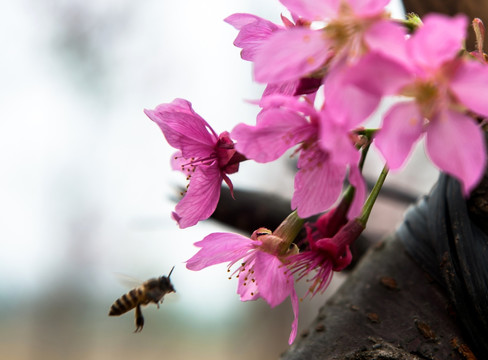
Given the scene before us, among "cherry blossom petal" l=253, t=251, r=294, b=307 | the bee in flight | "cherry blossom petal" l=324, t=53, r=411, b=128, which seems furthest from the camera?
the bee in flight

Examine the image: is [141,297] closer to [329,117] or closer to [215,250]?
[215,250]

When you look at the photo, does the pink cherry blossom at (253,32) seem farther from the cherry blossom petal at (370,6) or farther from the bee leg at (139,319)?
the bee leg at (139,319)

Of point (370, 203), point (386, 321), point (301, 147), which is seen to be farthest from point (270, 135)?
point (386, 321)

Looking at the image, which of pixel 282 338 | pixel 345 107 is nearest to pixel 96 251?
pixel 282 338

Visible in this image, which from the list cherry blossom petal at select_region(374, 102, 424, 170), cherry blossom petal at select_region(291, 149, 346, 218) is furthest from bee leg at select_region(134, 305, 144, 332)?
cherry blossom petal at select_region(374, 102, 424, 170)

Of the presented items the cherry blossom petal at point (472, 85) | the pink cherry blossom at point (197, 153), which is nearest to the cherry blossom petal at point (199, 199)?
the pink cherry blossom at point (197, 153)

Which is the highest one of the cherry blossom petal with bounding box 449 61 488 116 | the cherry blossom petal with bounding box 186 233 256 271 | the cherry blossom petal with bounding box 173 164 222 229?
the cherry blossom petal with bounding box 449 61 488 116

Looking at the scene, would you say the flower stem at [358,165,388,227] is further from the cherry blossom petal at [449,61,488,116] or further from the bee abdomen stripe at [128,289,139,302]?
the bee abdomen stripe at [128,289,139,302]
